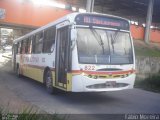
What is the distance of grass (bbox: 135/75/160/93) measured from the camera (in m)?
16.3

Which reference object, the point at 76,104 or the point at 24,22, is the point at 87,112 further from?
the point at 24,22

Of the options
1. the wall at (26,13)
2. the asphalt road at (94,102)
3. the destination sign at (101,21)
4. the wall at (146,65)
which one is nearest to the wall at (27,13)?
the wall at (26,13)

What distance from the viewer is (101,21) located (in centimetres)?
1145

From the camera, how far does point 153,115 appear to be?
916cm

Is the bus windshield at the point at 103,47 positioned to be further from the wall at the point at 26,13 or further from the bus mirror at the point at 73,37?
the wall at the point at 26,13

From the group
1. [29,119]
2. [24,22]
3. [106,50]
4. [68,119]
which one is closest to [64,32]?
[106,50]

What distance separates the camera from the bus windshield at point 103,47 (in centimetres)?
1084

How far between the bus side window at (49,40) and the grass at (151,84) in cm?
535

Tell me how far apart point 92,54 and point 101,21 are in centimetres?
131

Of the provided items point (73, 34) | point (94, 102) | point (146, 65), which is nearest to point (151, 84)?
point (94, 102)

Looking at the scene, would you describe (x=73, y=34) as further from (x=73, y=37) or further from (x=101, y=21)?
(x=101, y=21)

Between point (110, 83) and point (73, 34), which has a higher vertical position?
point (73, 34)

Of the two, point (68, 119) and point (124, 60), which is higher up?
point (124, 60)

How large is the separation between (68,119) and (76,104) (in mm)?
2833
